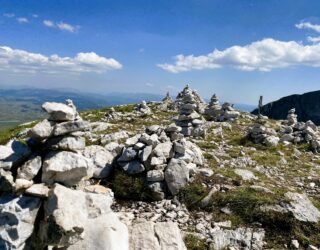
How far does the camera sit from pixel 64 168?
1238 cm

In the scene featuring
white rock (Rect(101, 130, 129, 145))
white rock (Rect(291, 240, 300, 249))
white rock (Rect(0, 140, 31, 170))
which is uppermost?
white rock (Rect(0, 140, 31, 170))

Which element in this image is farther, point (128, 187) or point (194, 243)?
point (128, 187)

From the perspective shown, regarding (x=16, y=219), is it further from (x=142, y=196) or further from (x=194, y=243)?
(x=142, y=196)

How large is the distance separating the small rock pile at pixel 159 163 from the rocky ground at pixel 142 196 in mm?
56

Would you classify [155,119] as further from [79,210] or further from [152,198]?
[79,210]

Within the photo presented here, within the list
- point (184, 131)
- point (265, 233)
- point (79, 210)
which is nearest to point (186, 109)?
point (184, 131)

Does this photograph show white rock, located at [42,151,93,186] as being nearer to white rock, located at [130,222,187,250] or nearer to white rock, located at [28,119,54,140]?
white rock, located at [28,119,54,140]

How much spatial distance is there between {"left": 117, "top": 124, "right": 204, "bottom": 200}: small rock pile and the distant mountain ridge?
170 m

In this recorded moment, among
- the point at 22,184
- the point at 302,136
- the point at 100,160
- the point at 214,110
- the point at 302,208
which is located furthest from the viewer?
the point at 214,110

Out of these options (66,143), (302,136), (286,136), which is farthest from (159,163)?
(302,136)

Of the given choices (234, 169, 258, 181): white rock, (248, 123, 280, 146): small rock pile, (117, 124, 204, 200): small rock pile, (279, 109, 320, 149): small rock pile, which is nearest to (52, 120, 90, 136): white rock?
(117, 124, 204, 200): small rock pile

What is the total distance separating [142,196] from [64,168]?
5130mm

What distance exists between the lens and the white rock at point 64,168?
1221cm

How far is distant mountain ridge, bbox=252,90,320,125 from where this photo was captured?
184250 mm
